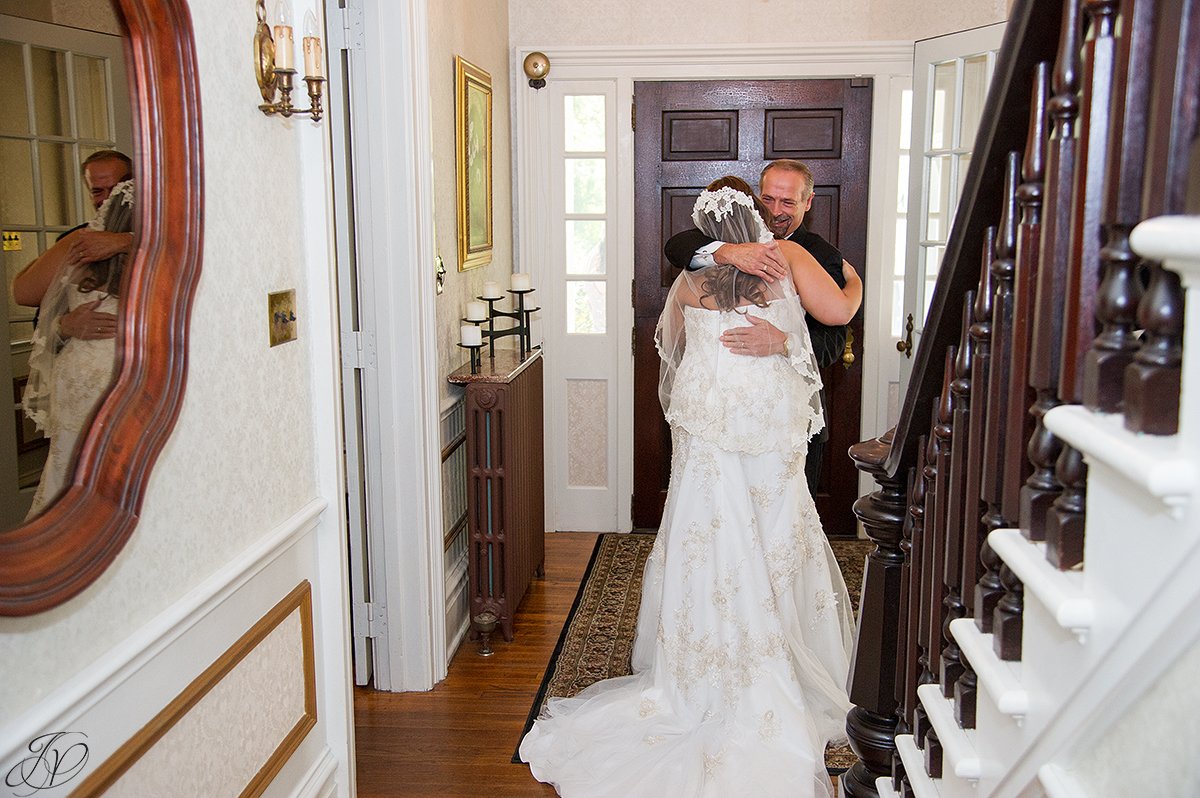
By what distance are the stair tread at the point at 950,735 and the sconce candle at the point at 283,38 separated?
1.53 m

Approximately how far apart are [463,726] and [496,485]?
0.88 metres

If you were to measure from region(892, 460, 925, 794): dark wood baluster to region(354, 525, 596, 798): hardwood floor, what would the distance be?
4.41 ft

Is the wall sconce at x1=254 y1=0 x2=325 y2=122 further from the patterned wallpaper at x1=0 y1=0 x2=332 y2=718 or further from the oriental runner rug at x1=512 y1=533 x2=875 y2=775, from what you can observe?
the oriental runner rug at x1=512 y1=533 x2=875 y2=775

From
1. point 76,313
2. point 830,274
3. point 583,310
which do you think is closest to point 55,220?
point 76,313

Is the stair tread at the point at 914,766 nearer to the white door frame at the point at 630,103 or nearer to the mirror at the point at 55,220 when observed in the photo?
the mirror at the point at 55,220

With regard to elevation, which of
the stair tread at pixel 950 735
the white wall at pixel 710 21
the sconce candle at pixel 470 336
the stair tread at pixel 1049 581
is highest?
the white wall at pixel 710 21

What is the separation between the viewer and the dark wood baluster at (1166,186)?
86cm

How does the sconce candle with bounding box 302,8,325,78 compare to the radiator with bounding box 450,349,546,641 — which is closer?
the sconce candle with bounding box 302,8,325,78

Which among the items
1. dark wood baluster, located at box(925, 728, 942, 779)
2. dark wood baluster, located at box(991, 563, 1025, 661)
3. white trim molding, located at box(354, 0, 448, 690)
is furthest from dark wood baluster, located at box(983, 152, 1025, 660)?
white trim molding, located at box(354, 0, 448, 690)

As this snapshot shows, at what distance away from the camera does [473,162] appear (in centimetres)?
416

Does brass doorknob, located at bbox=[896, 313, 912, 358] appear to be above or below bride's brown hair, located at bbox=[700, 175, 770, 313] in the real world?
below

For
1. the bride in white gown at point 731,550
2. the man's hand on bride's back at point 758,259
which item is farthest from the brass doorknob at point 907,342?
the man's hand on bride's back at point 758,259

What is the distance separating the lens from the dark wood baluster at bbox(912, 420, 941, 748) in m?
1.60

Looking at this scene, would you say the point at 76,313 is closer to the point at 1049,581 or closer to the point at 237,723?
the point at 237,723
